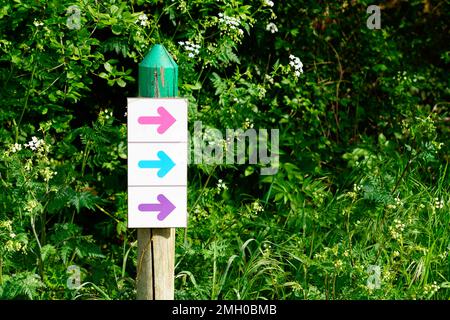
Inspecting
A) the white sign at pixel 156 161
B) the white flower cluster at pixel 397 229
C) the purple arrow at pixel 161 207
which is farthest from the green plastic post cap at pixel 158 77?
the white flower cluster at pixel 397 229

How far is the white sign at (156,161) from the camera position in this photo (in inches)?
143

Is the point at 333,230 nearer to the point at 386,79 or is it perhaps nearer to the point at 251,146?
the point at 251,146

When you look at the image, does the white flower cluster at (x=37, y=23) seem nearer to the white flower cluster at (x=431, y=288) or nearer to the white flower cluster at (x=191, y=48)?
the white flower cluster at (x=191, y=48)

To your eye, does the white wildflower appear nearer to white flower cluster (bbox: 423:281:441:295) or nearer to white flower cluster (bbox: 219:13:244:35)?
white flower cluster (bbox: 219:13:244:35)

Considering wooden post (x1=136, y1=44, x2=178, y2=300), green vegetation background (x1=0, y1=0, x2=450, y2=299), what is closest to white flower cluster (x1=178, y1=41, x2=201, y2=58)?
green vegetation background (x1=0, y1=0, x2=450, y2=299)

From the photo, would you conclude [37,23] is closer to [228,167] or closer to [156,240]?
[228,167]

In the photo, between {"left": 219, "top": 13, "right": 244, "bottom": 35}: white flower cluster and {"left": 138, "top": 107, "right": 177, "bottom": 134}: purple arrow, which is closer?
{"left": 138, "top": 107, "right": 177, "bottom": 134}: purple arrow

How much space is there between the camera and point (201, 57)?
5.00 m

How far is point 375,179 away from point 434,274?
23.3 inches

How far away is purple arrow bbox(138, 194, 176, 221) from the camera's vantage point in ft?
12.1

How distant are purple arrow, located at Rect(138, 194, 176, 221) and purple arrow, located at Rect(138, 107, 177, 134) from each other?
11.1 inches

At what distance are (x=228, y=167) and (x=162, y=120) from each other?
5.49ft

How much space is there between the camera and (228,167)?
5270 millimetres
